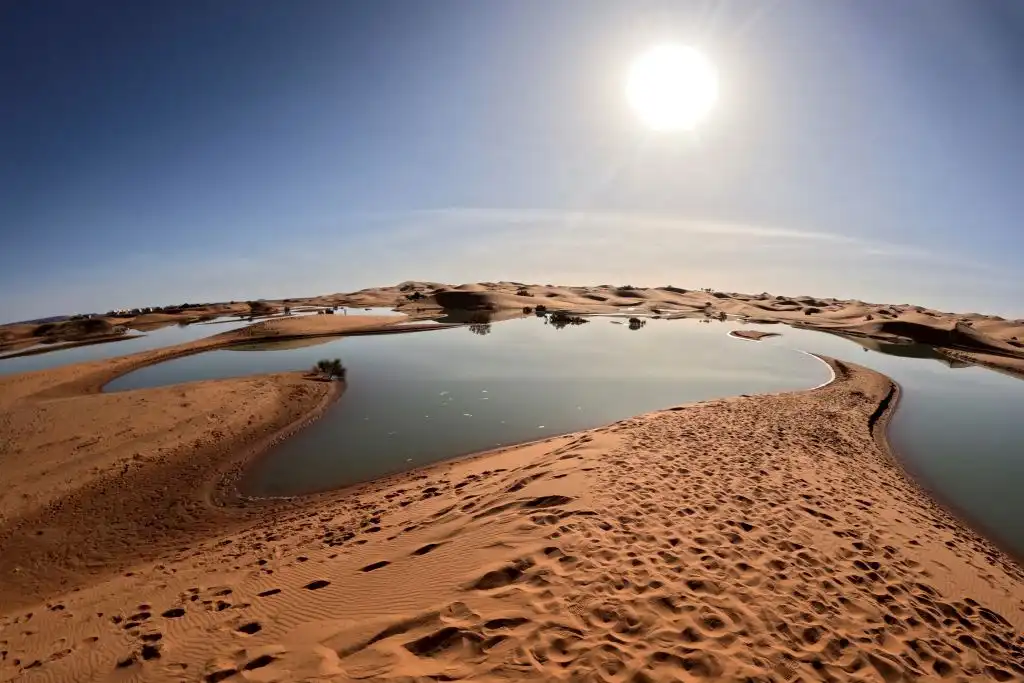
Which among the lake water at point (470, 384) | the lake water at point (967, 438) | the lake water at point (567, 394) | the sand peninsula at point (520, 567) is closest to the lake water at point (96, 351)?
the lake water at point (470, 384)

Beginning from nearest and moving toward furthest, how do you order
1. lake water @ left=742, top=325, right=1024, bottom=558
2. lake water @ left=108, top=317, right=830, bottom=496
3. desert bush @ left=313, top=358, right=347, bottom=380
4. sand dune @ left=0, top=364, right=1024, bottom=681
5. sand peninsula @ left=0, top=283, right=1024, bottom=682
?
sand dune @ left=0, top=364, right=1024, bottom=681 → sand peninsula @ left=0, top=283, right=1024, bottom=682 → lake water @ left=742, top=325, right=1024, bottom=558 → lake water @ left=108, top=317, right=830, bottom=496 → desert bush @ left=313, top=358, right=347, bottom=380

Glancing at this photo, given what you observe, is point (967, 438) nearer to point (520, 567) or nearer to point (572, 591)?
point (572, 591)

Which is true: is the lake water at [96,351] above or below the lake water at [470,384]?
above

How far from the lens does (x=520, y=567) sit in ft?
19.2

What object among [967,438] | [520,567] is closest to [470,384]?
[520,567]

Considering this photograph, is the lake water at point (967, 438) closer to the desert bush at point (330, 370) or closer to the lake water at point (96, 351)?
the desert bush at point (330, 370)

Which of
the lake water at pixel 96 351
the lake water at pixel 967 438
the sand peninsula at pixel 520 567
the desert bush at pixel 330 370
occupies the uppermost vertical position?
the lake water at pixel 96 351

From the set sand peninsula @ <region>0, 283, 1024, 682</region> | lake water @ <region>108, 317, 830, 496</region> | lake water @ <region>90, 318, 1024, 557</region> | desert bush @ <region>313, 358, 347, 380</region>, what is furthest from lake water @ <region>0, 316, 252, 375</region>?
sand peninsula @ <region>0, 283, 1024, 682</region>

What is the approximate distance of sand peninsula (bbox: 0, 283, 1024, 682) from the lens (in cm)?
473

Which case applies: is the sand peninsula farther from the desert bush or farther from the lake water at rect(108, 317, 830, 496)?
the desert bush

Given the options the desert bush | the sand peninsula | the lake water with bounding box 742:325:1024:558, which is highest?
the desert bush

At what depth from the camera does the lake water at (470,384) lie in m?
12.7

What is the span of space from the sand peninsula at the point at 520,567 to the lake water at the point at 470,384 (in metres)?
1.54

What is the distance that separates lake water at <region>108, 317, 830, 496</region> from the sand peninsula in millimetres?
1538
